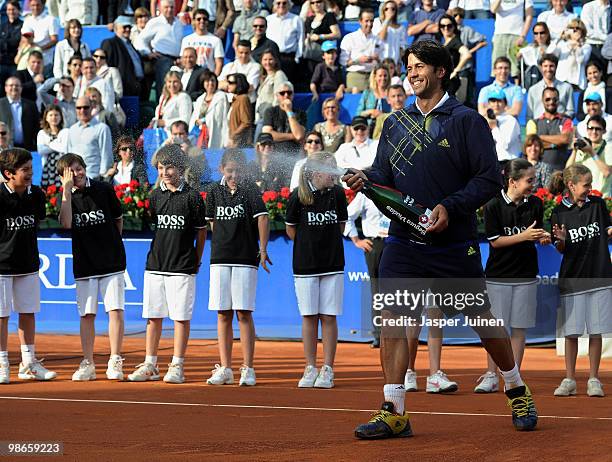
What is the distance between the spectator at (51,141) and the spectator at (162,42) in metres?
2.86

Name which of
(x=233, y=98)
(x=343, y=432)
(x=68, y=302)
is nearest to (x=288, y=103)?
(x=233, y=98)

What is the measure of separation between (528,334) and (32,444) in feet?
27.0

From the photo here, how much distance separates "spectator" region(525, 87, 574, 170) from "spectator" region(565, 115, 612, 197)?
406mm

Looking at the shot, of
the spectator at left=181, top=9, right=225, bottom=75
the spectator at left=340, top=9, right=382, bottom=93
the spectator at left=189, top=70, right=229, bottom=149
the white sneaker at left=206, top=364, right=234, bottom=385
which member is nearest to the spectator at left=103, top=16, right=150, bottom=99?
the spectator at left=181, top=9, right=225, bottom=75

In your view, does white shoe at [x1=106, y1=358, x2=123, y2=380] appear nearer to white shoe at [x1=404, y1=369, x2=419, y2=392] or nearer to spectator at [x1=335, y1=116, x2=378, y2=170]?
white shoe at [x1=404, y1=369, x2=419, y2=392]

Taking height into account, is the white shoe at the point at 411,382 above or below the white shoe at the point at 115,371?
above

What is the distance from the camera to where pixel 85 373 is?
10828mm

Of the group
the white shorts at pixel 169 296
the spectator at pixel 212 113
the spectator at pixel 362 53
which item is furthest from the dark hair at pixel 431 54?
the spectator at pixel 362 53

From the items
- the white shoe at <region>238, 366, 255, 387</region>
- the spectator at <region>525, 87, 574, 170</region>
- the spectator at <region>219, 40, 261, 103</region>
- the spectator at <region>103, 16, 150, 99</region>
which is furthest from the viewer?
the spectator at <region>103, 16, 150, 99</region>

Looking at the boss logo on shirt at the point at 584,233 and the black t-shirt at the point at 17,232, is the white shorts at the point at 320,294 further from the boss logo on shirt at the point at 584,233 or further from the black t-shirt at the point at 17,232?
the black t-shirt at the point at 17,232

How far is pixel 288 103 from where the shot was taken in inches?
663

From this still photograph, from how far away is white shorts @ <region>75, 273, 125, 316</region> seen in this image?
433 inches

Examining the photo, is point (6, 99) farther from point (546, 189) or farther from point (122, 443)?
point (122, 443)

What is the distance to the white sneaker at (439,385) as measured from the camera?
9.88 m
